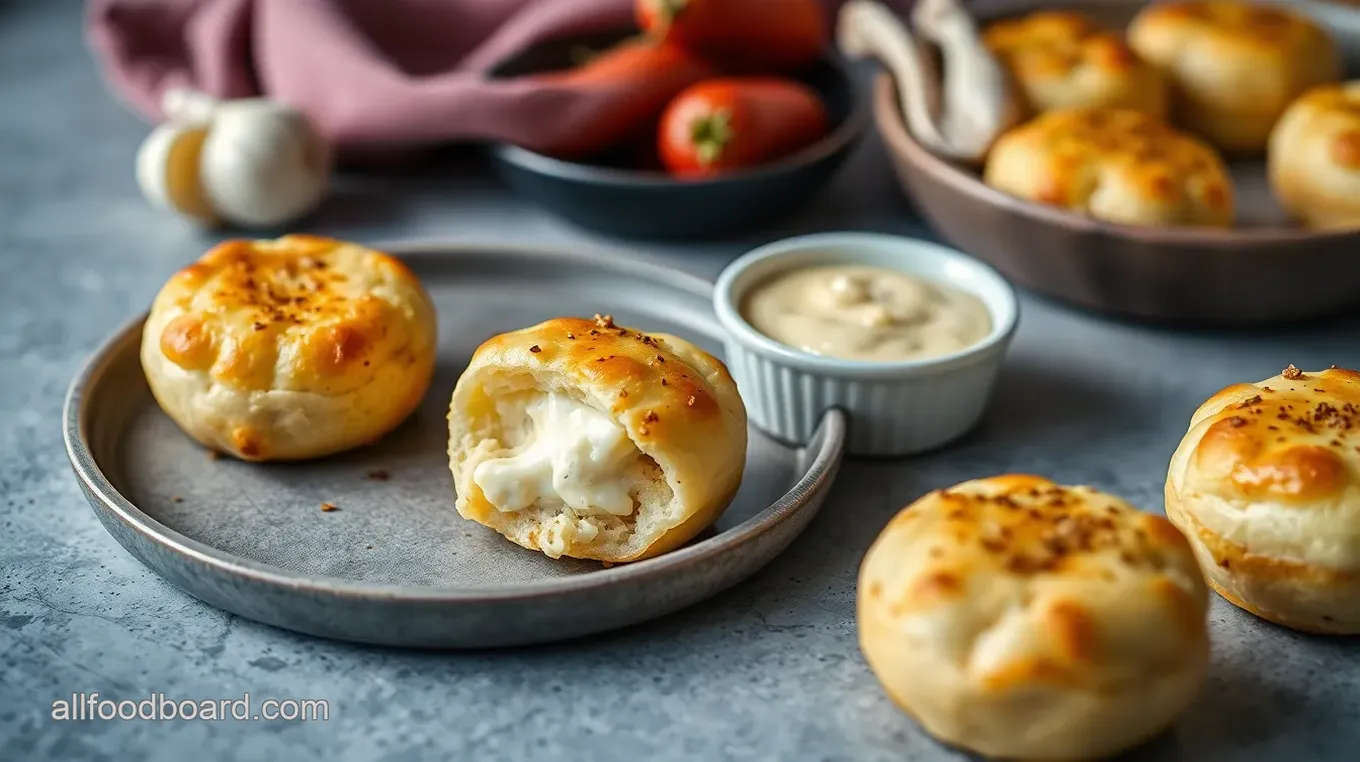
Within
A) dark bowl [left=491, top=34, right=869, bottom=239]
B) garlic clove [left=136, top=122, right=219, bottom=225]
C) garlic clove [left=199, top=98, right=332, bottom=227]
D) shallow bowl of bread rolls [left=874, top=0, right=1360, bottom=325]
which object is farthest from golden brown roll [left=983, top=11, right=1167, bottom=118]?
garlic clove [left=136, top=122, right=219, bottom=225]

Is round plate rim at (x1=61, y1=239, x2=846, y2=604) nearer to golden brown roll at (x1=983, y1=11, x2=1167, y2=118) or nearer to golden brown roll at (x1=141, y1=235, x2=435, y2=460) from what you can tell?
golden brown roll at (x1=141, y1=235, x2=435, y2=460)

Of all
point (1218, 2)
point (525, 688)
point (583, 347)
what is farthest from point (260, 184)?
point (1218, 2)

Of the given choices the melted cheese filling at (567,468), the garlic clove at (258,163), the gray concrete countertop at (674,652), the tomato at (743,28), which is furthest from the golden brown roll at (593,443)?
the tomato at (743,28)

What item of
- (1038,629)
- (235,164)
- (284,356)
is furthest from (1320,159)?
(235,164)

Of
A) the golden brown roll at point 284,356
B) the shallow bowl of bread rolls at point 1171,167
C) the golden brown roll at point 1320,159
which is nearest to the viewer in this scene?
the golden brown roll at point 284,356

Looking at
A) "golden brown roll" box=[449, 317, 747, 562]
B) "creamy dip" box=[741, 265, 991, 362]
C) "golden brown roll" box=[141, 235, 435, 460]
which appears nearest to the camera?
"golden brown roll" box=[449, 317, 747, 562]

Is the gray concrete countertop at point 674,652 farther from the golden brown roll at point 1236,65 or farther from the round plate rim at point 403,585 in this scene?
the golden brown roll at point 1236,65
